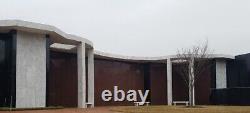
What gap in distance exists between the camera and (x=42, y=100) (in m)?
31.4

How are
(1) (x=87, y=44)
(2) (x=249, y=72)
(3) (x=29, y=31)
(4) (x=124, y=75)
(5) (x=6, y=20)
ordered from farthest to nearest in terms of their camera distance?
(4) (x=124, y=75) < (2) (x=249, y=72) < (1) (x=87, y=44) < (3) (x=29, y=31) < (5) (x=6, y=20)

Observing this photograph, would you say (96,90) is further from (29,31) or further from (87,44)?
(29,31)

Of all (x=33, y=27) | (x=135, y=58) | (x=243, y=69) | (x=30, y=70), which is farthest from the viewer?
(x=135, y=58)

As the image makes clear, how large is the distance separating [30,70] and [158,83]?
70.2 feet

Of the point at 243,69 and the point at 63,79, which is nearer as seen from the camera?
the point at 63,79

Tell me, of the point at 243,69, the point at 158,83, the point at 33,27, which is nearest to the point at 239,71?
the point at 243,69

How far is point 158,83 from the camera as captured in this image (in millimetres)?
49281

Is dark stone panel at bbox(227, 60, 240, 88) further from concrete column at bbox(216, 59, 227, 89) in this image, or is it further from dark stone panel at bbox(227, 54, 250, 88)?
concrete column at bbox(216, 59, 227, 89)

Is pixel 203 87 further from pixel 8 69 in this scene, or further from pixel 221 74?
pixel 8 69

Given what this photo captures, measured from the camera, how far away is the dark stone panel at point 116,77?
4466cm

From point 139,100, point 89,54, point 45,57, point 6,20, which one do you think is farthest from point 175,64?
point 6,20

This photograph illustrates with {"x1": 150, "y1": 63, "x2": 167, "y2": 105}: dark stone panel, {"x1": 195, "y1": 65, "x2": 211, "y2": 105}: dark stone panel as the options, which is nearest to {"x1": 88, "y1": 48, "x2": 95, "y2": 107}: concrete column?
{"x1": 150, "y1": 63, "x2": 167, "y2": 105}: dark stone panel

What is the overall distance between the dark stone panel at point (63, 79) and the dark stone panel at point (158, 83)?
11148 millimetres

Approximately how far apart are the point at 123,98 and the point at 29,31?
18568 millimetres
